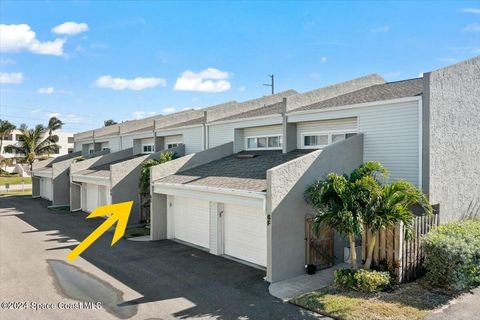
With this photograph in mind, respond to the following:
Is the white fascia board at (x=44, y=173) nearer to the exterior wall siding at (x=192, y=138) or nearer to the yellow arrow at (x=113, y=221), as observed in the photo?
the yellow arrow at (x=113, y=221)

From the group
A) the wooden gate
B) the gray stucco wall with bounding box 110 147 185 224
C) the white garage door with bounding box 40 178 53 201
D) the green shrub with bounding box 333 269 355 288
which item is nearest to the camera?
the green shrub with bounding box 333 269 355 288

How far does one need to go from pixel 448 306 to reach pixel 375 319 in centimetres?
220

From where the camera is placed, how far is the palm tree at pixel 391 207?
995 cm

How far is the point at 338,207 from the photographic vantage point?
1024 centimetres

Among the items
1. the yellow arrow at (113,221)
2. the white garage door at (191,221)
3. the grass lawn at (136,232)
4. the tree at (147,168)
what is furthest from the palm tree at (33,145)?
the white garage door at (191,221)

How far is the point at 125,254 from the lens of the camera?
14633 millimetres

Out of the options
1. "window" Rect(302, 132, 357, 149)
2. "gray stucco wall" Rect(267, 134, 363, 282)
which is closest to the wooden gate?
"gray stucco wall" Rect(267, 134, 363, 282)

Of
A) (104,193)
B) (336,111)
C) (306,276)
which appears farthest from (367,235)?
(104,193)

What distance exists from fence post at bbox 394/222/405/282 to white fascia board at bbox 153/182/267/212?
12.7 ft

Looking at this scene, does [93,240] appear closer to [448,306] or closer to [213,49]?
[213,49]

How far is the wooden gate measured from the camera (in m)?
11.9

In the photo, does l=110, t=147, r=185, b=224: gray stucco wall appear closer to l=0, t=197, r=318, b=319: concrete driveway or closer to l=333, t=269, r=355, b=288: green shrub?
l=0, t=197, r=318, b=319: concrete driveway

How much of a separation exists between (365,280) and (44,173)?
30.2 metres

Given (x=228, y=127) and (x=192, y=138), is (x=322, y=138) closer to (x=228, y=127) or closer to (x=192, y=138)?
(x=228, y=127)
